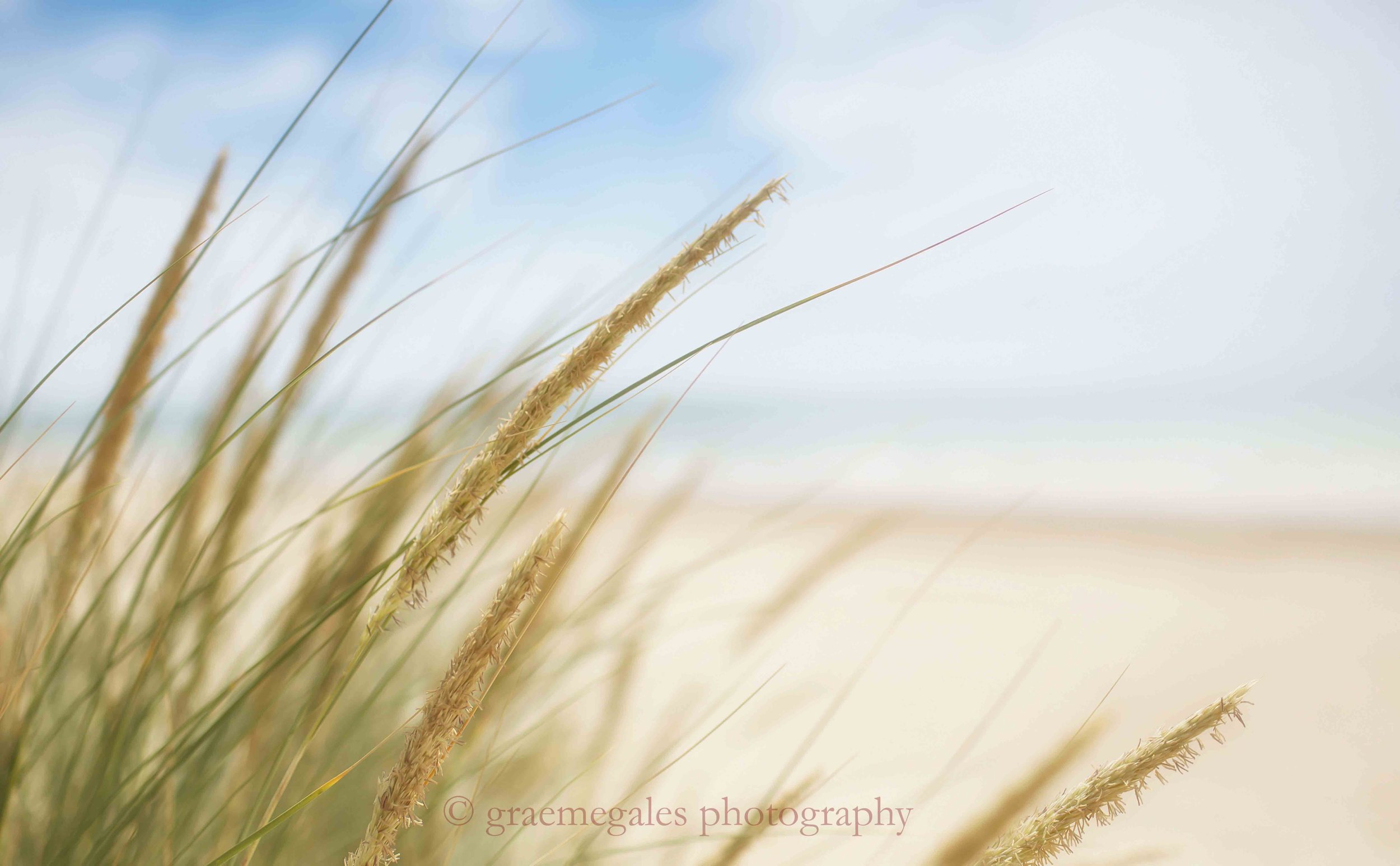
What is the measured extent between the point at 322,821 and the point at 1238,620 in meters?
3.51

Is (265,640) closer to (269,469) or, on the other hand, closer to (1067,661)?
(269,469)

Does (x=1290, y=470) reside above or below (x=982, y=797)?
above

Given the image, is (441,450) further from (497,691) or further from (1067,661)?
(1067,661)

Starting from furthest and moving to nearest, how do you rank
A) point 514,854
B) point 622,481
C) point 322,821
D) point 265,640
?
1. point 514,854
2. point 322,821
3. point 265,640
4. point 622,481

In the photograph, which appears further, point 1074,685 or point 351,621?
point 1074,685

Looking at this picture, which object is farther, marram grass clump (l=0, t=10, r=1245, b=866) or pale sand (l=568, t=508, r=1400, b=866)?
pale sand (l=568, t=508, r=1400, b=866)

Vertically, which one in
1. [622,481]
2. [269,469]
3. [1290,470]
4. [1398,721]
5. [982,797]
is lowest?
[1398,721]

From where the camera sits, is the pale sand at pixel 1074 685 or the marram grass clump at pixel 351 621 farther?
the pale sand at pixel 1074 685

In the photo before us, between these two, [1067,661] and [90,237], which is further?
[1067,661]

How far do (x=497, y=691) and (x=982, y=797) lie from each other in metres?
1.64

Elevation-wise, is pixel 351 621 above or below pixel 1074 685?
below

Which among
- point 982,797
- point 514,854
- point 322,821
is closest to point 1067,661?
point 982,797

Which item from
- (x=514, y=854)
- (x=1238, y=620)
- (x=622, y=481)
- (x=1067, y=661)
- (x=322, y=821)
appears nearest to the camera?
(x=622, y=481)

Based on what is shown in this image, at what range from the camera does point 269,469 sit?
48 cm
